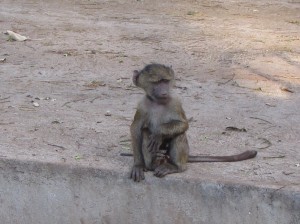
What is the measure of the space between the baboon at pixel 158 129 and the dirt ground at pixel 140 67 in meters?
0.13

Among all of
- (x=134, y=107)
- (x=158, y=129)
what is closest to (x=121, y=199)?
(x=158, y=129)

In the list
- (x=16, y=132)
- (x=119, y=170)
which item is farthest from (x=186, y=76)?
(x=119, y=170)

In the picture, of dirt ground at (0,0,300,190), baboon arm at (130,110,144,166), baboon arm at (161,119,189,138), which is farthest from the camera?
dirt ground at (0,0,300,190)

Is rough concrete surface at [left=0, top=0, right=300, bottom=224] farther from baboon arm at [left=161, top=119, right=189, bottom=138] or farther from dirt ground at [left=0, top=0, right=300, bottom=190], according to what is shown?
baboon arm at [left=161, top=119, right=189, bottom=138]

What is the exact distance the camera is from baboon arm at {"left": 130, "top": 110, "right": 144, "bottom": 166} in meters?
5.37

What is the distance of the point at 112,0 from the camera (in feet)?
43.2

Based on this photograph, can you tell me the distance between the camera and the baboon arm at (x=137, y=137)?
5367 millimetres

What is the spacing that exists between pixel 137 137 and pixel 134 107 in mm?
2079

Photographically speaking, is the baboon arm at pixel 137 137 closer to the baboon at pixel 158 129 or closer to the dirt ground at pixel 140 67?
the baboon at pixel 158 129

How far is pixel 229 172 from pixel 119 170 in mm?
780

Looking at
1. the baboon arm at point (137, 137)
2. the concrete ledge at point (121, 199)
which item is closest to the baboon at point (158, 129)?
the baboon arm at point (137, 137)

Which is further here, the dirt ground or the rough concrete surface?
the dirt ground

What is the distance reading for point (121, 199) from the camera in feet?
18.2

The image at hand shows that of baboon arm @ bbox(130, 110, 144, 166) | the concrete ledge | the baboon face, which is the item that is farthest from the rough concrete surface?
the baboon face
